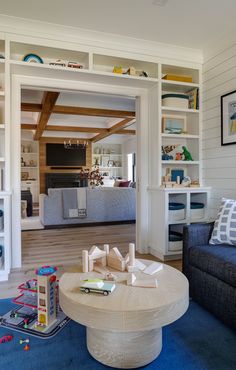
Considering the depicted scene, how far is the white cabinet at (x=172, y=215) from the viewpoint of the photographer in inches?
126

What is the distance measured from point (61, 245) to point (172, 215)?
5.79ft

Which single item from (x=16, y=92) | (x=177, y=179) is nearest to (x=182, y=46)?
(x=177, y=179)

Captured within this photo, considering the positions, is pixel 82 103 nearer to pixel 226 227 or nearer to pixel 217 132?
pixel 217 132

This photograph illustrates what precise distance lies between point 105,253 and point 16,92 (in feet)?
6.98

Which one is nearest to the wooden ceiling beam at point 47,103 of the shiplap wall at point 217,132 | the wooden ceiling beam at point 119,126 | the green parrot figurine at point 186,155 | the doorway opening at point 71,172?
the doorway opening at point 71,172

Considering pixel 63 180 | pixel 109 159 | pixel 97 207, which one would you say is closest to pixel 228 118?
pixel 97 207

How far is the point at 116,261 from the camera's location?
5.88 ft

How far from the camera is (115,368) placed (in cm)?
142

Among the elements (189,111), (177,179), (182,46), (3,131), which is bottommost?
(177,179)

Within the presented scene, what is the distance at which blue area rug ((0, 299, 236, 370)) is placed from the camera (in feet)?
4.75

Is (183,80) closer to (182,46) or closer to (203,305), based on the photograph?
(182,46)

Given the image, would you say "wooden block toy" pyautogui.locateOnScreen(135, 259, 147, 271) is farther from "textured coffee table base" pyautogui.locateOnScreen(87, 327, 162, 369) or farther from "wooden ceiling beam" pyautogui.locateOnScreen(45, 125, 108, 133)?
"wooden ceiling beam" pyautogui.locateOnScreen(45, 125, 108, 133)

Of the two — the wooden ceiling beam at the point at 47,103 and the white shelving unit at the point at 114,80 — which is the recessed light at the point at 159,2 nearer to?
the white shelving unit at the point at 114,80

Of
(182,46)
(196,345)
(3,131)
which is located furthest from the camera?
(182,46)
